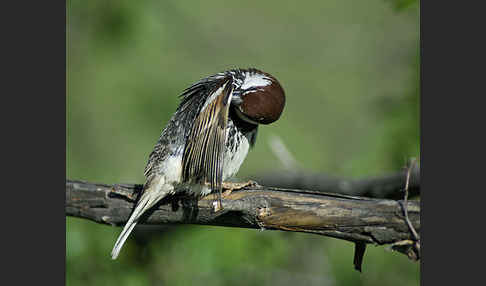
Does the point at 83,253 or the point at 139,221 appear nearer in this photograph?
the point at 139,221

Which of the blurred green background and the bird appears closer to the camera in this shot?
the bird

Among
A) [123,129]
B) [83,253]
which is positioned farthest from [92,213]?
[123,129]

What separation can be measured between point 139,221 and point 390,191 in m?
1.52

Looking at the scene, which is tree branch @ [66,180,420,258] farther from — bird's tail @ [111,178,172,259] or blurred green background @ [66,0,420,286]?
blurred green background @ [66,0,420,286]

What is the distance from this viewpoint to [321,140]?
458cm

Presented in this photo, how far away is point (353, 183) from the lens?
307 centimetres

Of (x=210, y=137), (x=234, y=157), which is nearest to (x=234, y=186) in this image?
(x=234, y=157)

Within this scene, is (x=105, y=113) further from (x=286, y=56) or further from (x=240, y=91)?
(x=240, y=91)

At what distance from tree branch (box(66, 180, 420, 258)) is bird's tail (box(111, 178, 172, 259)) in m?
0.14

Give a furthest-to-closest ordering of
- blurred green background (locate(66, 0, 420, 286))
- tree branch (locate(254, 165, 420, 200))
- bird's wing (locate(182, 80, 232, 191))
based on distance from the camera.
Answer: blurred green background (locate(66, 0, 420, 286)), tree branch (locate(254, 165, 420, 200)), bird's wing (locate(182, 80, 232, 191))

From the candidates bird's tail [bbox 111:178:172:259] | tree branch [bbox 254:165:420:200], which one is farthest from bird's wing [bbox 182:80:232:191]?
tree branch [bbox 254:165:420:200]

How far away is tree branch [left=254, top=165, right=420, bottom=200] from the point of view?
282cm

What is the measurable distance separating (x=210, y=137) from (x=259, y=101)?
0.87 ft

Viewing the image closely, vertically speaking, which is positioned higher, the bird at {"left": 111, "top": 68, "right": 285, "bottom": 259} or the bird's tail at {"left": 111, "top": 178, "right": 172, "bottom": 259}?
the bird at {"left": 111, "top": 68, "right": 285, "bottom": 259}
